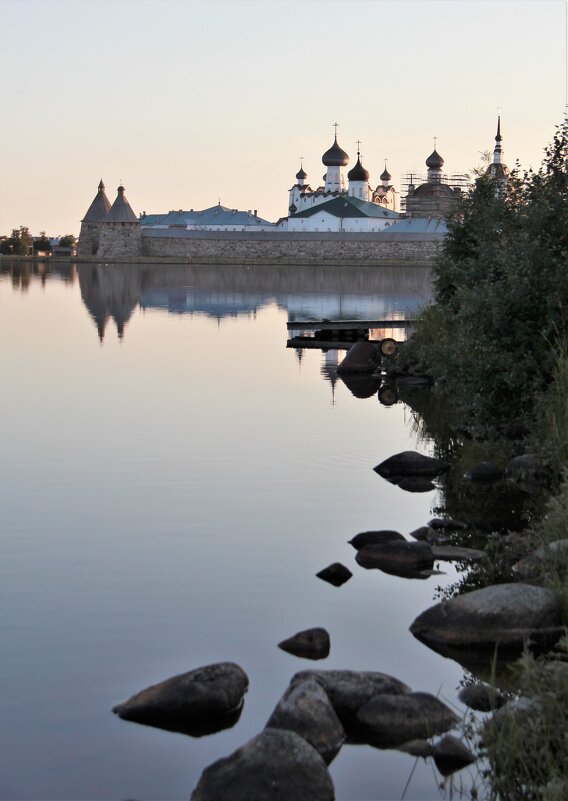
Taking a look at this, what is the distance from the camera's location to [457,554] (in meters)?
7.47

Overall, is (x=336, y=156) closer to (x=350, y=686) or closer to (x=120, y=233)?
(x=120, y=233)

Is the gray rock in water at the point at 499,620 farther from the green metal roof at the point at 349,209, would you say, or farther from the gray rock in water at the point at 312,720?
the green metal roof at the point at 349,209

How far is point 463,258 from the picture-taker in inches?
665

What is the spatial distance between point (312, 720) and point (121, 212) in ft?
289

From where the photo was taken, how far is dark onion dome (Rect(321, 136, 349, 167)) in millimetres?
105250

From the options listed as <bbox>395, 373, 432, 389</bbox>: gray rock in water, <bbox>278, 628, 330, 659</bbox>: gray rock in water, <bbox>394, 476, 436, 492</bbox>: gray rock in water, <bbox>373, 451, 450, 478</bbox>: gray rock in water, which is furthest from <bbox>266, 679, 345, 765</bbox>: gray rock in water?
<bbox>395, 373, 432, 389</bbox>: gray rock in water

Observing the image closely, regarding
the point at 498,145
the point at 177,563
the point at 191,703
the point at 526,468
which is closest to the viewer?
the point at 191,703

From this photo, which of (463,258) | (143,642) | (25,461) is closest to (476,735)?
(143,642)

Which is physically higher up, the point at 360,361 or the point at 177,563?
the point at 360,361

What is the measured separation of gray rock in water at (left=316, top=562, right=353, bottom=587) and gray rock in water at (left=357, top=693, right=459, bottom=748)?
6.68 feet

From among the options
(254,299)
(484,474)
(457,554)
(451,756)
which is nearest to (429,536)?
(457,554)

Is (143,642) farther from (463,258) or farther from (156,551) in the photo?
(463,258)

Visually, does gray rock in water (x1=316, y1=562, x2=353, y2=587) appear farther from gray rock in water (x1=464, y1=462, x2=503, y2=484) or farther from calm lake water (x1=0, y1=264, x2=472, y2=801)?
gray rock in water (x1=464, y1=462, x2=503, y2=484)

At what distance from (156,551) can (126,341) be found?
647 inches
